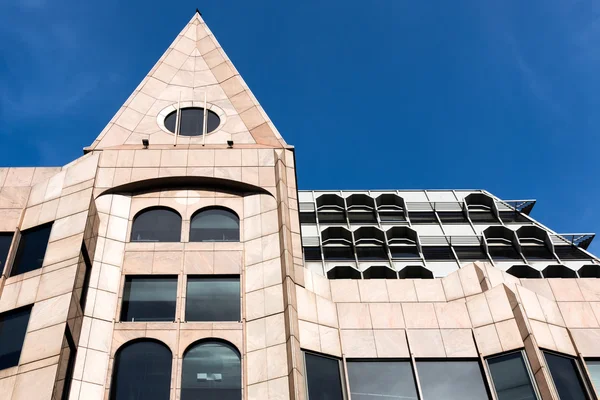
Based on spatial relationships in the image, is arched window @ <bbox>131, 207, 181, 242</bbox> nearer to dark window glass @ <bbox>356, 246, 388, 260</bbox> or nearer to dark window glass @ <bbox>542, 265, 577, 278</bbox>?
dark window glass @ <bbox>356, 246, 388, 260</bbox>

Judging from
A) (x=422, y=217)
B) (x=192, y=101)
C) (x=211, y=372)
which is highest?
(x=422, y=217)

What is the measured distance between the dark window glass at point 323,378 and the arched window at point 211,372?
95.3 inches

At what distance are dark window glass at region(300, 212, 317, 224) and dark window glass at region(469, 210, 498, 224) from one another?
10.5 meters

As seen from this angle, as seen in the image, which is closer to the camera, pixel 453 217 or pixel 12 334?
pixel 12 334

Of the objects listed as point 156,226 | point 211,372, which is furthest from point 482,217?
point 211,372

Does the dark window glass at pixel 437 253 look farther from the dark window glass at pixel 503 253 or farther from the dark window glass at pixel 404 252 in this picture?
the dark window glass at pixel 503 253

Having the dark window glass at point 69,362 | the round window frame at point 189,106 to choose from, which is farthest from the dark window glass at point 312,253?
the dark window glass at point 69,362

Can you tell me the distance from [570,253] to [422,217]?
9719 mm

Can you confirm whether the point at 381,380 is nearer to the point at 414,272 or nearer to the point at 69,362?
the point at 69,362

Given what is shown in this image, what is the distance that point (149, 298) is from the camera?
1008 inches

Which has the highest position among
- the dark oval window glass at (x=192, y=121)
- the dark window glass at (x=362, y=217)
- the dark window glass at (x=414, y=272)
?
the dark window glass at (x=362, y=217)

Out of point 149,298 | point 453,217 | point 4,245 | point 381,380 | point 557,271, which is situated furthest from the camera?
point 453,217

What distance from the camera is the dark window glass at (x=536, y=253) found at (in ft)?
139

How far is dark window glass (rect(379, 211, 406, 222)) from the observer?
4750 centimetres
